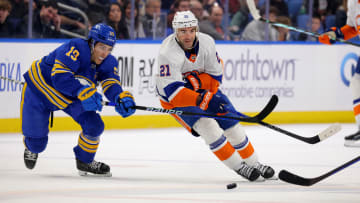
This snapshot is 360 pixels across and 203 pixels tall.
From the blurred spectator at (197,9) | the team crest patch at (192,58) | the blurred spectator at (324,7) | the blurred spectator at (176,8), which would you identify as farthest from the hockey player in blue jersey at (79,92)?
the blurred spectator at (324,7)

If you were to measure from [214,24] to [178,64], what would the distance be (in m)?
3.60

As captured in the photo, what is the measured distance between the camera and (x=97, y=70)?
4500 millimetres

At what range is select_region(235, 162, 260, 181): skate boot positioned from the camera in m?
4.28

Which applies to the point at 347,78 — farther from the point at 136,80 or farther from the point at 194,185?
the point at 194,185

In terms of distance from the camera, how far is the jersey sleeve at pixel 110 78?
4461mm

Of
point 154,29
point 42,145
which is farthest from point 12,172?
point 154,29

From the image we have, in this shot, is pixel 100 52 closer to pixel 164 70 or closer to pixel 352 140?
pixel 164 70

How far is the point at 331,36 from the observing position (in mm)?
5773

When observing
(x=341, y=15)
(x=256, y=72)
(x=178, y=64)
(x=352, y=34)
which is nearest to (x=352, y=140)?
(x=352, y=34)

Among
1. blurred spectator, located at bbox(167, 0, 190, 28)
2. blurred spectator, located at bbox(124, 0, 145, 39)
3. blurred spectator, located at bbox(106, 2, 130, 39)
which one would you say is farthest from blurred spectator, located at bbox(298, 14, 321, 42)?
blurred spectator, located at bbox(106, 2, 130, 39)

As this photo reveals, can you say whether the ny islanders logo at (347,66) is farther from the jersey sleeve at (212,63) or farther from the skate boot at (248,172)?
the skate boot at (248,172)

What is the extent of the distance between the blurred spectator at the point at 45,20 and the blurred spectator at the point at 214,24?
5.40ft

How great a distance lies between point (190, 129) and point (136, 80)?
9.31 feet

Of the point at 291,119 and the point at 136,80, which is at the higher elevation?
the point at 136,80
